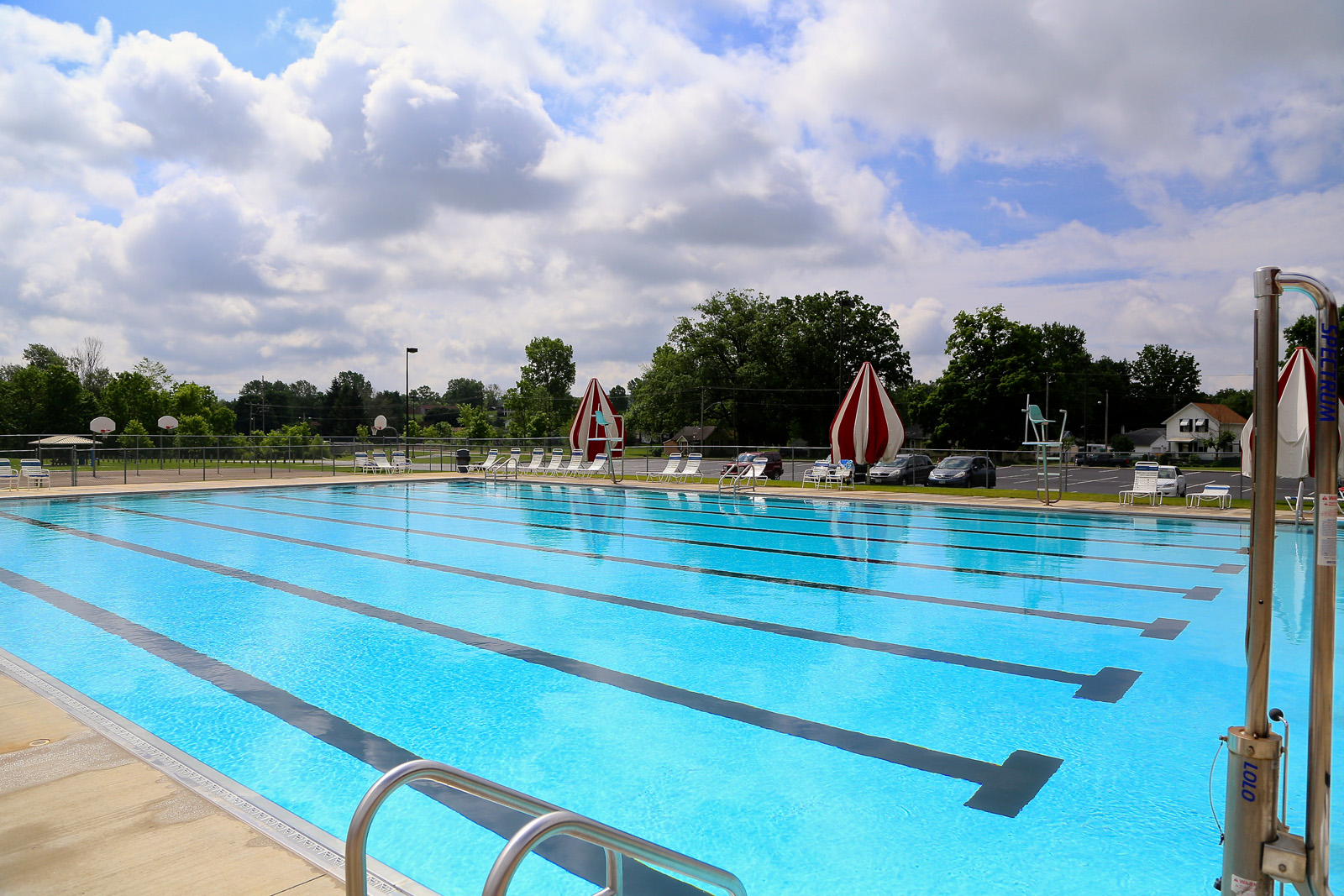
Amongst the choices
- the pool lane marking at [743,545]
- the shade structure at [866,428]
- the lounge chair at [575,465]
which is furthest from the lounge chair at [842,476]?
the shade structure at [866,428]

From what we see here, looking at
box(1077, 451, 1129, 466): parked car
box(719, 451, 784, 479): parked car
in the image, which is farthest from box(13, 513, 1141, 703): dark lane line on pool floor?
box(1077, 451, 1129, 466): parked car

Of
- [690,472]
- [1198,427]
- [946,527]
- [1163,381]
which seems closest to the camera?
[946,527]

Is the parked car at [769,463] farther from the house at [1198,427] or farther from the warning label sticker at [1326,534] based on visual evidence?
the house at [1198,427]

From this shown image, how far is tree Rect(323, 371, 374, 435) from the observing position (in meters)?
98.8

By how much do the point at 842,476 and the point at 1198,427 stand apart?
2732 inches

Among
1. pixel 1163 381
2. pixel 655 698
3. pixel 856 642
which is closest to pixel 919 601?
pixel 856 642

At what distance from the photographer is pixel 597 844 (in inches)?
90.1

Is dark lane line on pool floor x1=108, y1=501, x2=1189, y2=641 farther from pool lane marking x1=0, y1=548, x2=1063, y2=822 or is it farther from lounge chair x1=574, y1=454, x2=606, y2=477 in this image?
lounge chair x1=574, y1=454, x2=606, y2=477

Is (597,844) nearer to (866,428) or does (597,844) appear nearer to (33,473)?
(866,428)

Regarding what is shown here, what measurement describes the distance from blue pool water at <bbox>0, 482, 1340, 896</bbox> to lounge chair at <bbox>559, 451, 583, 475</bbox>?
1618 cm

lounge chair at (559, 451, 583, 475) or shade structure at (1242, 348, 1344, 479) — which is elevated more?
shade structure at (1242, 348, 1344, 479)

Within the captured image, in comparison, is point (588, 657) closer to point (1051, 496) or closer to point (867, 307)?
point (1051, 496)

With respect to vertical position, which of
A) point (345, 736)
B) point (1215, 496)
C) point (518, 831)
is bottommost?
point (345, 736)

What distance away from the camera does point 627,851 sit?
88.0 inches
